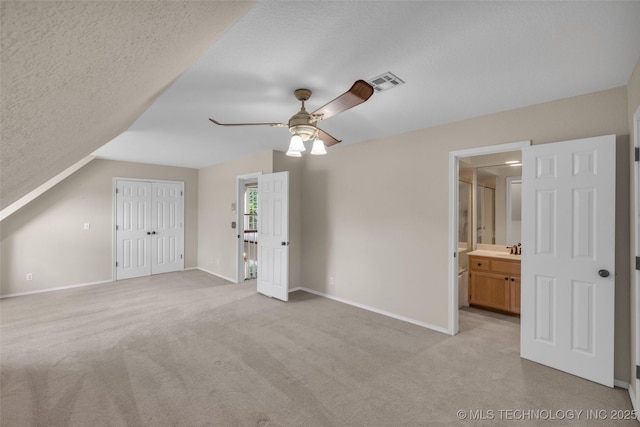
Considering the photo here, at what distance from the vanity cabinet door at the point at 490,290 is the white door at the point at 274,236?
2818 mm

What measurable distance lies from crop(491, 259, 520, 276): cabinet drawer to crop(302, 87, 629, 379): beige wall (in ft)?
4.14

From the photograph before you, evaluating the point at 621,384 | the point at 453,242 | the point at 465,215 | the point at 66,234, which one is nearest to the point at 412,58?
the point at 453,242

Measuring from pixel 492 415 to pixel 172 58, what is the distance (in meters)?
3.04

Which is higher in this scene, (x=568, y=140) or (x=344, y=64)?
(x=344, y=64)

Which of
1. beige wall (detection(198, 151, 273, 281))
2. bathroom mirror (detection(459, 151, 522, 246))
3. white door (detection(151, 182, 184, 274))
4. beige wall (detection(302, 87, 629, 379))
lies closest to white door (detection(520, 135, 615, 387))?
beige wall (detection(302, 87, 629, 379))

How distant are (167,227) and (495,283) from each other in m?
6.41

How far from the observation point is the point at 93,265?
5383mm

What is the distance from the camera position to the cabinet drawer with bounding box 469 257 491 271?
409cm

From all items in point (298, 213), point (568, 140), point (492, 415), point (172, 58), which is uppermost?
point (172, 58)

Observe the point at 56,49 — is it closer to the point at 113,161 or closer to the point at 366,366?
the point at 366,366

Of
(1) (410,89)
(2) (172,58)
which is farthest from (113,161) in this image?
(1) (410,89)

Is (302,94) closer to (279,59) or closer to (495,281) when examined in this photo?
(279,59)

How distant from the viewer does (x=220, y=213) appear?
603 cm

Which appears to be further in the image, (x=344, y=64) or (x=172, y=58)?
(x=344, y=64)
